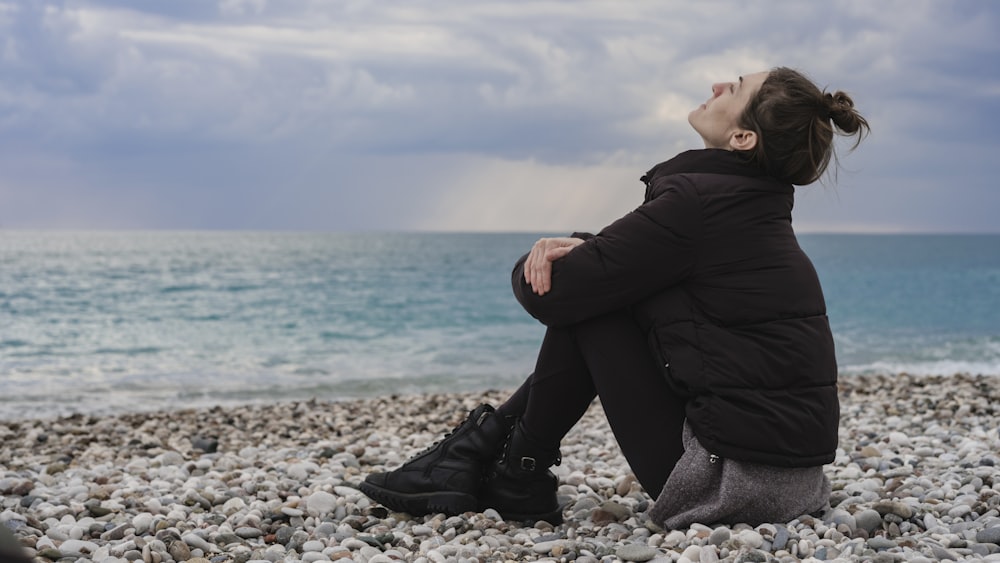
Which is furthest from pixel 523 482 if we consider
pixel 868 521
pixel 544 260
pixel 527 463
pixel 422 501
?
pixel 868 521

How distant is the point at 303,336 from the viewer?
20062 millimetres

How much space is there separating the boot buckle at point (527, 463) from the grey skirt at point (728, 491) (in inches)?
21.8

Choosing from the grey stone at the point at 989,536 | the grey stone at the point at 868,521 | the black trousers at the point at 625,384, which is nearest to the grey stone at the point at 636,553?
the black trousers at the point at 625,384

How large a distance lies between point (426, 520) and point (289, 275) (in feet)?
136

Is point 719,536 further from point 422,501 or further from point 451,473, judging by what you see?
point 422,501

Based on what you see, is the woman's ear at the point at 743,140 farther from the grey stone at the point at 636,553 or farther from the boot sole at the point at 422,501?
the boot sole at the point at 422,501

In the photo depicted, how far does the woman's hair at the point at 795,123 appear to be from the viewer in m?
3.23

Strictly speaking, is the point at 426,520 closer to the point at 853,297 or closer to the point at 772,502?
the point at 772,502

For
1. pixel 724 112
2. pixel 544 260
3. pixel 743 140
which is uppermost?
pixel 724 112

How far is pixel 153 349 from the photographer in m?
17.6

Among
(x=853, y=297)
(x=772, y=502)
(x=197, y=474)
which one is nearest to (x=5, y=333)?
(x=197, y=474)

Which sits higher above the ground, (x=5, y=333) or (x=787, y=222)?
(x=787, y=222)

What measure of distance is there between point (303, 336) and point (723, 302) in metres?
17.7

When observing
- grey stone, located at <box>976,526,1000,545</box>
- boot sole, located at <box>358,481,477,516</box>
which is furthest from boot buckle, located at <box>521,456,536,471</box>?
grey stone, located at <box>976,526,1000,545</box>
